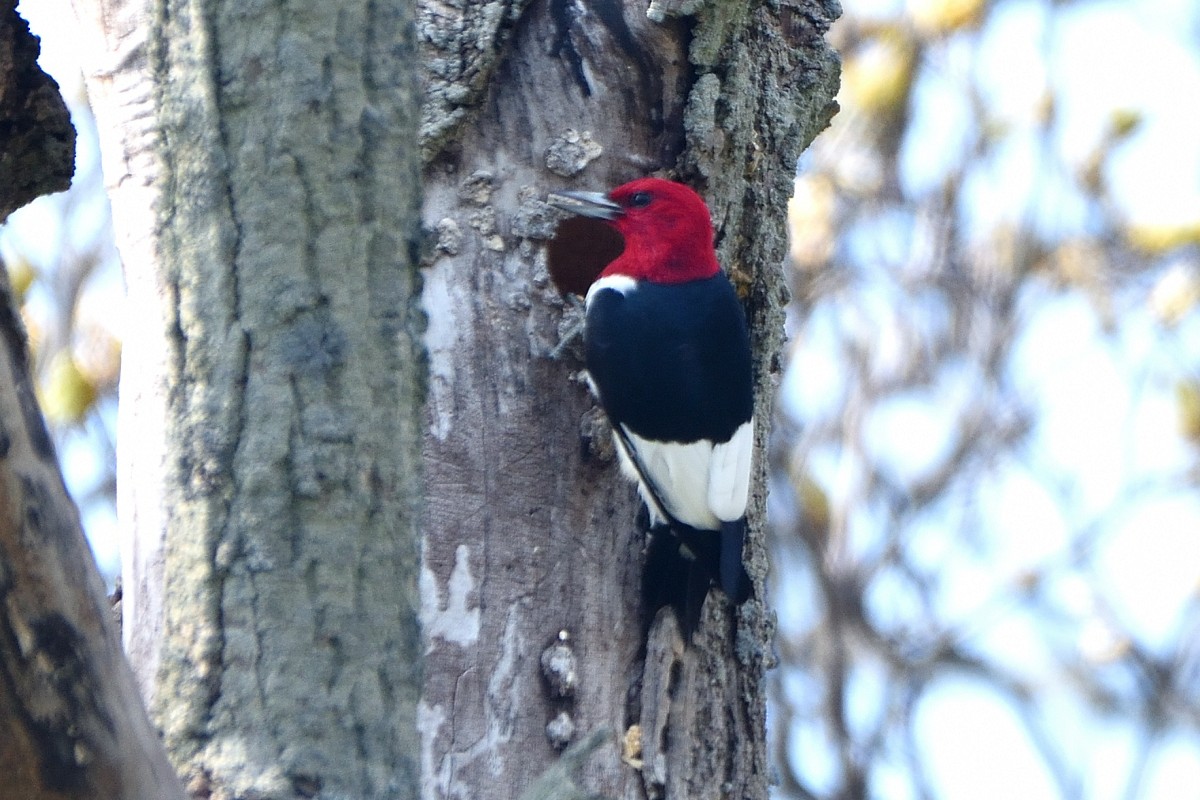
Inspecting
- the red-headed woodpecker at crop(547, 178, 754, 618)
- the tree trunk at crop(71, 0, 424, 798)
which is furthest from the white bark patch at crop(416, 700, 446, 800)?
the tree trunk at crop(71, 0, 424, 798)

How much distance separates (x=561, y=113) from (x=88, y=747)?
1831 mm

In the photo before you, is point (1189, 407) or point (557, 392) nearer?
point (557, 392)

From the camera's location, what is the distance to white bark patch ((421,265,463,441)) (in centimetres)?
255

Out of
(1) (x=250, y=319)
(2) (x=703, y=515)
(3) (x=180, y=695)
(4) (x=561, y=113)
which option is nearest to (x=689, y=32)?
(4) (x=561, y=113)

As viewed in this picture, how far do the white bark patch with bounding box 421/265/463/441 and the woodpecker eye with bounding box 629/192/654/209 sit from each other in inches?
18.2

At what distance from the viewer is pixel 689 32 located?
113 inches

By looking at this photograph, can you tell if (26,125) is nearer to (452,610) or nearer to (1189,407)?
(452,610)

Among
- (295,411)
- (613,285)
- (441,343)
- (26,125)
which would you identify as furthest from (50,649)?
(613,285)

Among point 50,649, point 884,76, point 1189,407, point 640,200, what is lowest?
point 1189,407

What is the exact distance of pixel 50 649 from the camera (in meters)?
1.24

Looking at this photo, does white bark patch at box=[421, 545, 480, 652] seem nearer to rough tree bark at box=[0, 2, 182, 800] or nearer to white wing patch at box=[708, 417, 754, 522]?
white wing patch at box=[708, 417, 754, 522]

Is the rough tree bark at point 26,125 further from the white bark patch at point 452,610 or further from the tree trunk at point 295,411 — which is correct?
the white bark patch at point 452,610

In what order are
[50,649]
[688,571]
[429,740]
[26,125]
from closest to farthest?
[50,649]
[26,125]
[429,740]
[688,571]

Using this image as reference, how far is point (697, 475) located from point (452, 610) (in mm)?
751
